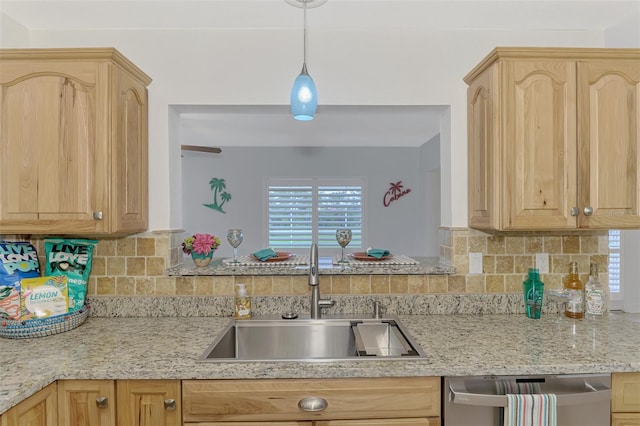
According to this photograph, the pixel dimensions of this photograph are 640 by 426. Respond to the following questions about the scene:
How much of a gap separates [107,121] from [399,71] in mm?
1362

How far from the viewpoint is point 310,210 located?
5910 millimetres

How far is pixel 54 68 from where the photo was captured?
5.21ft

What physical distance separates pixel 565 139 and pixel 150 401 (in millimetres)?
1867

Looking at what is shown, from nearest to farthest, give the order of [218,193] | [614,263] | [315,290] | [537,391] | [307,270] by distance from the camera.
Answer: [537,391]
[315,290]
[307,270]
[614,263]
[218,193]

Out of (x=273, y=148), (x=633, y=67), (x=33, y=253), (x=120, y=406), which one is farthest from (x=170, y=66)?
(x=273, y=148)

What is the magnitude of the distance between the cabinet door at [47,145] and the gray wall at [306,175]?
429 cm

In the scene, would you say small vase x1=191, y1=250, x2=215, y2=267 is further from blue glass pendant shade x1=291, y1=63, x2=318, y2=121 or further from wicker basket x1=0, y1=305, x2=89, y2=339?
A: blue glass pendant shade x1=291, y1=63, x2=318, y2=121

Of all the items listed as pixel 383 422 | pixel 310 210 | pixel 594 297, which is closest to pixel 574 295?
pixel 594 297

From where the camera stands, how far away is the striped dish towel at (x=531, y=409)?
1.28 metres

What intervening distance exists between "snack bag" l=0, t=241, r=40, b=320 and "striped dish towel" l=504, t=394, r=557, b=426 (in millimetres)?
1873

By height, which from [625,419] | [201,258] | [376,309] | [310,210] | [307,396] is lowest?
[625,419]

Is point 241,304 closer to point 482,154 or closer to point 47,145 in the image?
point 47,145

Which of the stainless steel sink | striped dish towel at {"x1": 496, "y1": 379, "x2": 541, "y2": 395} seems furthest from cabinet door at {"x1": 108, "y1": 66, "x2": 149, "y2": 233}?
striped dish towel at {"x1": 496, "y1": 379, "x2": 541, "y2": 395}

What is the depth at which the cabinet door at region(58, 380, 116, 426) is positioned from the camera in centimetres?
129
